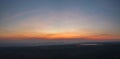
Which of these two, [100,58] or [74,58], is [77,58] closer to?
[74,58]

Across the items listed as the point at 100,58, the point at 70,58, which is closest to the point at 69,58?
the point at 70,58

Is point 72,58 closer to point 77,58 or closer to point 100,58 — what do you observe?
point 77,58

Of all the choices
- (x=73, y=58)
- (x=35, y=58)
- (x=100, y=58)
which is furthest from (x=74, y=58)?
(x=35, y=58)

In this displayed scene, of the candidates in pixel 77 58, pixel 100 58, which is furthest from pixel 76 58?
pixel 100 58

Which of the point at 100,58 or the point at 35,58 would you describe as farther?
the point at 35,58

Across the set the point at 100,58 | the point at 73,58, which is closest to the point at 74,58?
the point at 73,58

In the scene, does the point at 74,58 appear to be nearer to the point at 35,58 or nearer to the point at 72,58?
the point at 72,58

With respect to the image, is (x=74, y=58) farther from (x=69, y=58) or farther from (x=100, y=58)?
(x=100, y=58)
